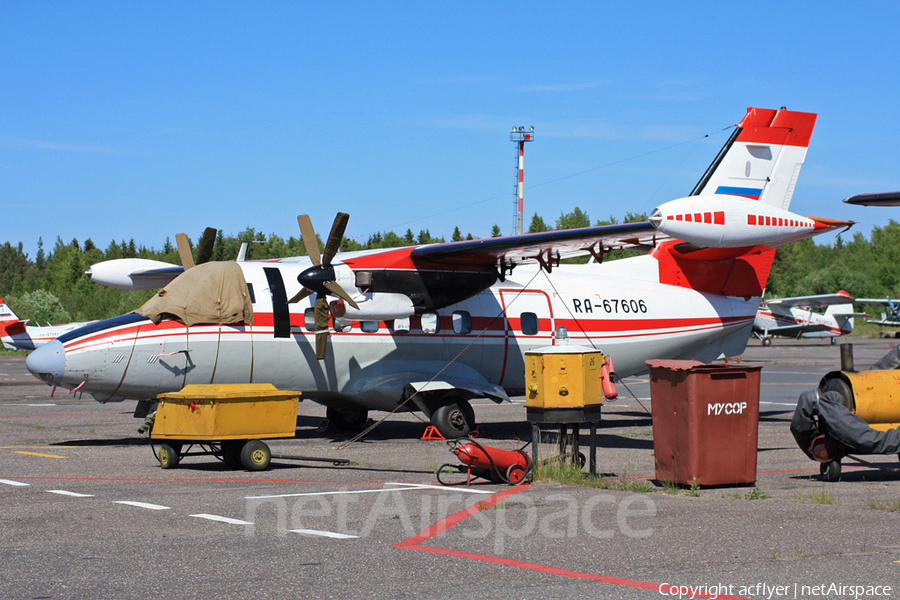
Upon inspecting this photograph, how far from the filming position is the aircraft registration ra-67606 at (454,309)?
561 inches

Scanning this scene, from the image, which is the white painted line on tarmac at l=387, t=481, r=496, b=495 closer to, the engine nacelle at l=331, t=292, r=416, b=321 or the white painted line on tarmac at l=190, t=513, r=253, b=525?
the white painted line on tarmac at l=190, t=513, r=253, b=525

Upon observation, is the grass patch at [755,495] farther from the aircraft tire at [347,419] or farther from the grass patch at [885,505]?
the aircraft tire at [347,419]

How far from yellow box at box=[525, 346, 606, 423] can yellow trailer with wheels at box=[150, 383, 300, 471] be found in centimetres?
344

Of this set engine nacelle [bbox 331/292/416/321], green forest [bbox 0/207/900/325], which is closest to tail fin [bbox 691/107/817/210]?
engine nacelle [bbox 331/292/416/321]

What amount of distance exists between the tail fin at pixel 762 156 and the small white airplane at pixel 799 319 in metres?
42.3

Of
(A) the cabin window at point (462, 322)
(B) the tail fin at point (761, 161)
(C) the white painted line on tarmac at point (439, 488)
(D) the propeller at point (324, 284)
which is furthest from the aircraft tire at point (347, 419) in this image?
(B) the tail fin at point (761, 161)

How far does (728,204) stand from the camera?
41.4 feet

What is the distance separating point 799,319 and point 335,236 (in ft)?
178

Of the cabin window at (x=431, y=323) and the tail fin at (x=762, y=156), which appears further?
the tail fin at (x=762, y=156)

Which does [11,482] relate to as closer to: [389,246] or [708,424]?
[708,424]

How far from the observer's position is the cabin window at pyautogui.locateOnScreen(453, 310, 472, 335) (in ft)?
57.6

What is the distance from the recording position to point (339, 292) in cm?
1512

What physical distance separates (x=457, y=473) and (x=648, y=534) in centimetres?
434

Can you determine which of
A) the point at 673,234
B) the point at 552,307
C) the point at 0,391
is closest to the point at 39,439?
the point at 552,307
